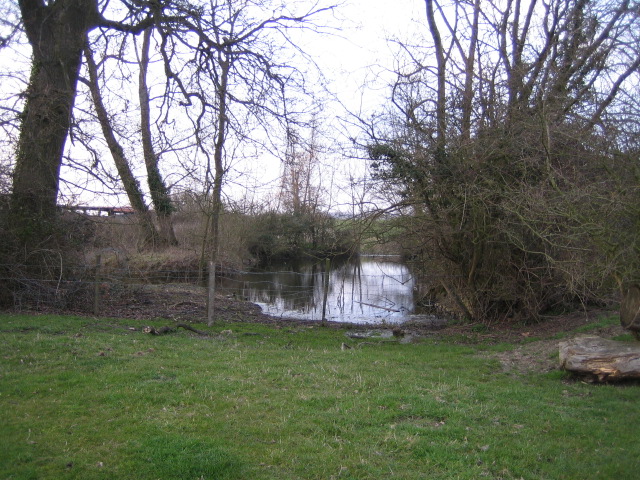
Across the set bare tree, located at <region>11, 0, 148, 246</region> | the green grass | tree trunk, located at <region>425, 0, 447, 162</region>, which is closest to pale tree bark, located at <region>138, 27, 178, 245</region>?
bare tree, located at <region>11, 0, 148, 246</region>

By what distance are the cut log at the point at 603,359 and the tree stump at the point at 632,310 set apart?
38 centimetres

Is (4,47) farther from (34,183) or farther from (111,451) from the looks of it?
(111,451)

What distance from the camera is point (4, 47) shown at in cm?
1124

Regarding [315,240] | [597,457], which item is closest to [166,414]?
[597,457]

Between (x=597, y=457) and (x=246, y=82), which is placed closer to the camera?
(x=597, y=457)

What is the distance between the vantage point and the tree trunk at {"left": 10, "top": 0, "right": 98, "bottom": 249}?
12578 mm

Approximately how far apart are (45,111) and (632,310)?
40.6ft

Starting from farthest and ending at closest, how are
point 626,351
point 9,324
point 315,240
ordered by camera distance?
point 315,240
point 9,324
point 626,351

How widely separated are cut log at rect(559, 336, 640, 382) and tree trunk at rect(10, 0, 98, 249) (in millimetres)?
11437

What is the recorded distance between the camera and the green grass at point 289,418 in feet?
14.3

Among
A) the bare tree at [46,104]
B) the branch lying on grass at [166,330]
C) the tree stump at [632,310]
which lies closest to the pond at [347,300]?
the branch lying on grass at [166,330]

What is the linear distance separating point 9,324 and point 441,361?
26.0 feet

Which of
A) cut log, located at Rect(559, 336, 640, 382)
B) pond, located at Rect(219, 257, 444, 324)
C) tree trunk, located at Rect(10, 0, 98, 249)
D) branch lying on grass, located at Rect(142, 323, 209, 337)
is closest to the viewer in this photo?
cut log, located at Rect(559, 336, 640, 382)

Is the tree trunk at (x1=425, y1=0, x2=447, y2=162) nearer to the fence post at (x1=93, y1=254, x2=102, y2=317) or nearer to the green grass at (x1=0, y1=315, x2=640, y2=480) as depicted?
the green grass at (x1=0, y1=315, x2=640, y2=480)
